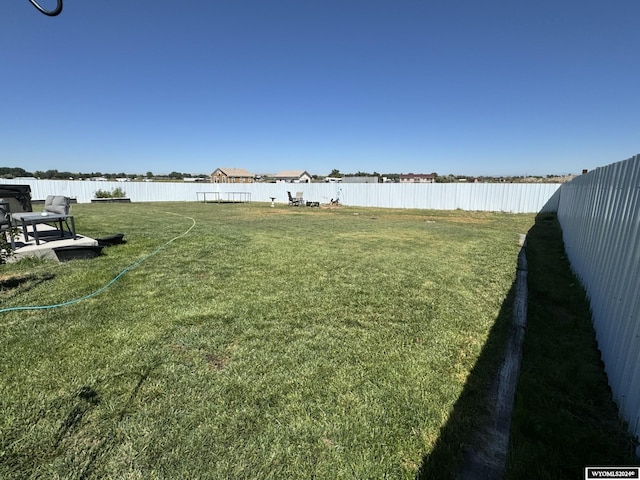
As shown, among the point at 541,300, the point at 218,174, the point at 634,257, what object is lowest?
the point at 541,300

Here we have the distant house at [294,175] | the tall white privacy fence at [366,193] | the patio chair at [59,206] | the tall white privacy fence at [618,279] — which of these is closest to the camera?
the tall white privacy fence at [618,279]

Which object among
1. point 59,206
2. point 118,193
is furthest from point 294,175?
point 59,206

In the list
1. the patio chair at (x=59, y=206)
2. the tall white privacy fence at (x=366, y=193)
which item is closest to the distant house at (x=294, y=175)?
the tall white privacy fence at (x=366, y=193)

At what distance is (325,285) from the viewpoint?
4.50m

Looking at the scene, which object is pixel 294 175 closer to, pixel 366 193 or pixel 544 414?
pixel 366 193

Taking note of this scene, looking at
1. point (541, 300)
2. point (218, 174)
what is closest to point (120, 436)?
point (541, 300)

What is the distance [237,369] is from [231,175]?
6187 centimetres

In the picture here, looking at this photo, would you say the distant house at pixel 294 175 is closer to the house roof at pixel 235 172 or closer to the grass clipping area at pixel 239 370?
the house roof at pixel 235 172

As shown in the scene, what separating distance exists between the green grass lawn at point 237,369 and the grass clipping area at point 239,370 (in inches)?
0.4

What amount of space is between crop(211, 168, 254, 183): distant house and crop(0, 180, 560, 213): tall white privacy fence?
106ft

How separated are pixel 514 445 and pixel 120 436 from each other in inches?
89.5

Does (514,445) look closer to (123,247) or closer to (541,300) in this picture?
(541,300)

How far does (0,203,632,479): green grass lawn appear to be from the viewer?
166 cm

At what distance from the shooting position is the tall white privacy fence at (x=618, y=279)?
2018 mm
